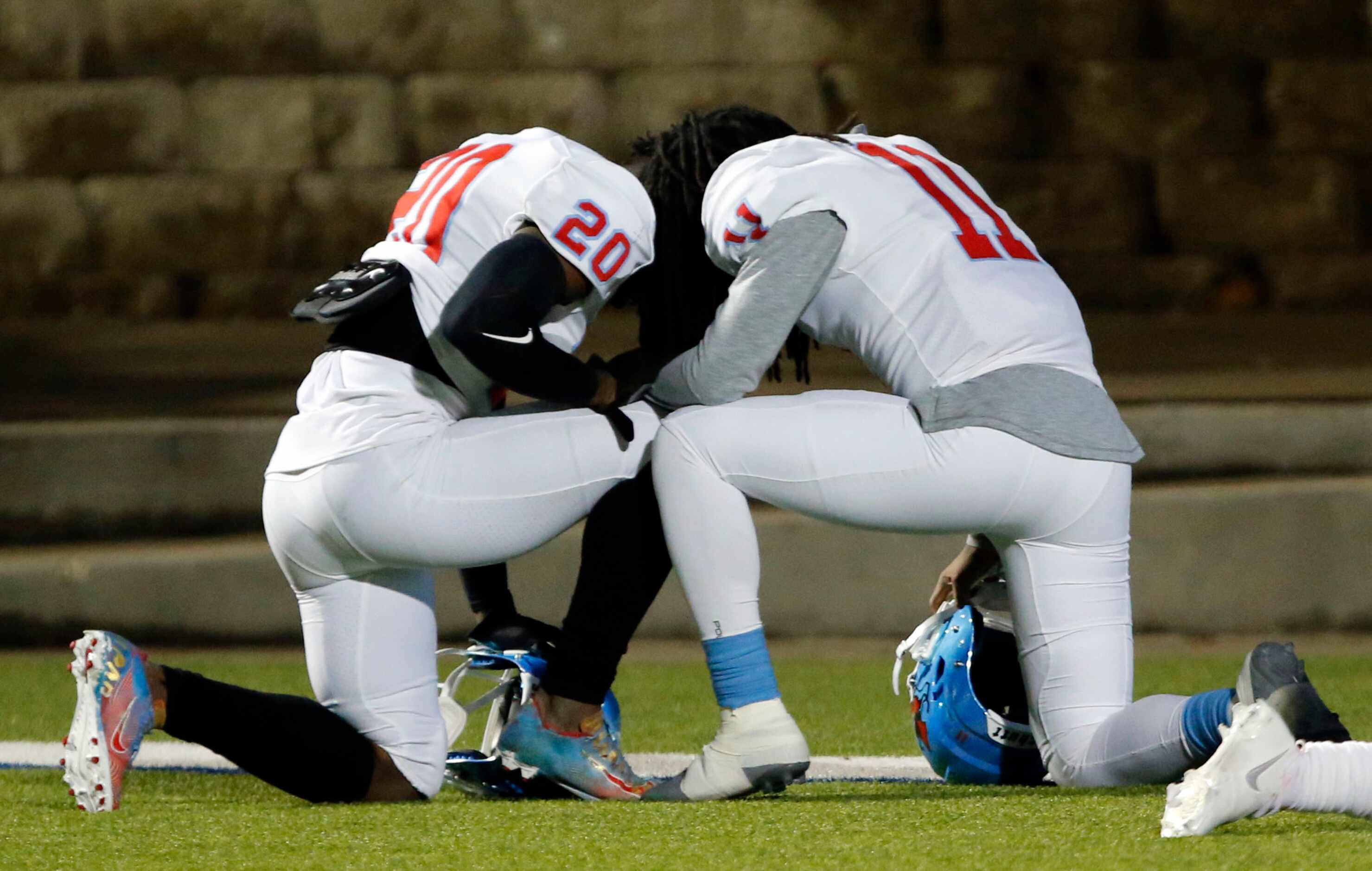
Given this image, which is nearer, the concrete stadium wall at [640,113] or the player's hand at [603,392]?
the player's hand at [603,392]

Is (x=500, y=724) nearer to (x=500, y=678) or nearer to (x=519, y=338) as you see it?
(x=500, y=678)

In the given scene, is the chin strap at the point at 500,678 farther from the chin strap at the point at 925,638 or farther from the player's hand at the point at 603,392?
the chin strap at the point at 925,638

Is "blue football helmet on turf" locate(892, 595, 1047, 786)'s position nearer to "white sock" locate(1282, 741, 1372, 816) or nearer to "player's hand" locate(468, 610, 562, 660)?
"player's hand" locate(468, 610, 562, 660)

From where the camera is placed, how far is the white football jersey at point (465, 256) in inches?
69.2

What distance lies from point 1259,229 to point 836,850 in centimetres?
463

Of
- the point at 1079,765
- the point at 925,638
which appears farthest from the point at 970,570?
the point at 1079,765

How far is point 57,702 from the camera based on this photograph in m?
2.96

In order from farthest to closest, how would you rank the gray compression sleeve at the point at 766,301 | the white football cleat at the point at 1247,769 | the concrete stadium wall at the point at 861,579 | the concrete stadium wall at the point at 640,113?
the concrete stadium wall at the point at 640,113, the concrete stadium wall at the point at 861,579, the gray compression sleeve at the point at 766,301, the white football cleat at the point at 1247,769

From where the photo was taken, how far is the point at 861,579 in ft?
12.0

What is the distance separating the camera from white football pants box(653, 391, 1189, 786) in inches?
66.2

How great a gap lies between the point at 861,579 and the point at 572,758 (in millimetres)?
1885

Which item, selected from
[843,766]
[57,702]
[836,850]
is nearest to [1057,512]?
[836,850]

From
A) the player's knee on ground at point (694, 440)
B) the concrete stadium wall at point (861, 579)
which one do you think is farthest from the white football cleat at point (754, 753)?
the concrete stadium wall at point (861, 579)

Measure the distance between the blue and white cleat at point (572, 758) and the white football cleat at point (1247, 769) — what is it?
0.62 m
